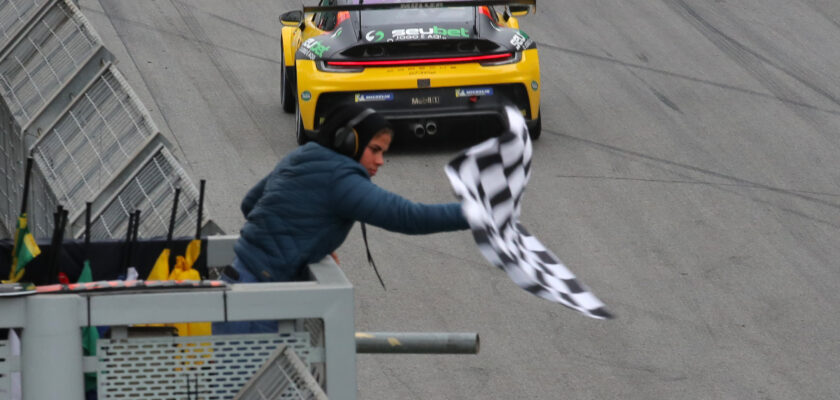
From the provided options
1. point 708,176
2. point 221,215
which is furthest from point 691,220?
point 221,215

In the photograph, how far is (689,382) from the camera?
8625 millimetres

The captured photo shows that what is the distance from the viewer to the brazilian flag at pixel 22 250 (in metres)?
4.83

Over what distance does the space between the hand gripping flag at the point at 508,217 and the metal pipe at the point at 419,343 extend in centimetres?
37

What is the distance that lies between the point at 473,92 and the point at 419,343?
7800mm

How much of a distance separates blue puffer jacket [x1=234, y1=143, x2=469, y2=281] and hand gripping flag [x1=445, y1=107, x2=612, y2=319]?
0.14 meters

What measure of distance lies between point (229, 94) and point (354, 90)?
8.89ft

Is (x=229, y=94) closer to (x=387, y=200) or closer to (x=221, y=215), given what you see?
(x=221, y=215)

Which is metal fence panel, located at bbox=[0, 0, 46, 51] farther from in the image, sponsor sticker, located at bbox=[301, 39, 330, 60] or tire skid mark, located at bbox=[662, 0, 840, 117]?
tire skid mark, located at bbox=[662, 0, 840, 117]

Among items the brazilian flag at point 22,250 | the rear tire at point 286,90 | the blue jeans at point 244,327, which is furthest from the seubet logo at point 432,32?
the blue jeans at point 244,327

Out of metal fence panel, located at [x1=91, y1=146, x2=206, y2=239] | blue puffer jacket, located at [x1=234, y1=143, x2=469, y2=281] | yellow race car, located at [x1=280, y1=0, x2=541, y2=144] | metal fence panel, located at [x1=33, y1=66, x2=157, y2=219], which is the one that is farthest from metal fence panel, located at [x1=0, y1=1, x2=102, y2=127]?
blue puffer jacket, located at [x1=234, y1=143, x2=469, y2=281]

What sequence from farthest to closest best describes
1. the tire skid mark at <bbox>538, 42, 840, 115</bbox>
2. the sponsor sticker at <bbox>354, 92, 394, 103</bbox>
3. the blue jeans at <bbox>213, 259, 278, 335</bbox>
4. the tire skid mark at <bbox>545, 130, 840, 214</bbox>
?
the tire skid mark at <bbox>538, 42, 840, 115</bbox> < the sponsor sticker at <bbox>354, 92, 394, 103</bbox> < the tire skid mark at <bbox>545, 130, 840, 214</bbox> < the blue jeans at <bbox>213, 259, 278, 335</bbox>

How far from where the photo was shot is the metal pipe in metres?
4.91

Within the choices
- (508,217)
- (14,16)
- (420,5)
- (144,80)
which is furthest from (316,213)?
(144,80)

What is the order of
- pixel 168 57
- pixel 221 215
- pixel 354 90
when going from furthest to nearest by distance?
1. pixel 168 57
2. pixel 354 90
3. pixel 221 215
